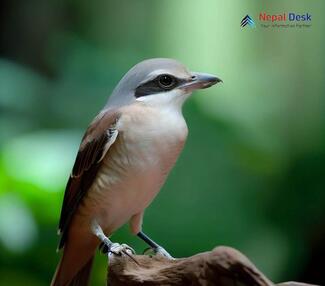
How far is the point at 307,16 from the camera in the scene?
6.77ft

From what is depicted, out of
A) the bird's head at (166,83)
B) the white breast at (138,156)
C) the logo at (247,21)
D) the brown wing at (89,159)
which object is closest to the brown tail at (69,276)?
the brown wing at (89,159)

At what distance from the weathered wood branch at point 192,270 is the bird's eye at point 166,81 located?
0.36m

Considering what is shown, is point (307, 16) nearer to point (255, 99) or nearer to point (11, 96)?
point (255, 99)

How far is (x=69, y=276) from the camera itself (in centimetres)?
172

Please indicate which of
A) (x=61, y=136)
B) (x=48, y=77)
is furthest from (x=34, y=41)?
(x=61, y=136)

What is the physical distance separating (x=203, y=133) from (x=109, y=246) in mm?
656

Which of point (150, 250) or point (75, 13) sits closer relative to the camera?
point (150, 250)

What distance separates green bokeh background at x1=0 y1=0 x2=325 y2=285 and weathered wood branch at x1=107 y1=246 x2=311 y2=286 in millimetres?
395

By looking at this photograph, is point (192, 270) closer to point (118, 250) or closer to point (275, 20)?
point (118, 250)

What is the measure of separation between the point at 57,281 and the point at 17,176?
54 centimetres

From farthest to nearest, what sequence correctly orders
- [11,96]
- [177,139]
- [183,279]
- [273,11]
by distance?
[11,96] < [273,11] < [177,139] < [183,279]

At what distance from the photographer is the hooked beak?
1517 millimetres

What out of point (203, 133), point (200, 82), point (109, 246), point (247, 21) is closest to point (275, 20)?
point (247, 21)

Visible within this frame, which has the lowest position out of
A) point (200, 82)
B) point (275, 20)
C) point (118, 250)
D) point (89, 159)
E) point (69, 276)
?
point (69, 276)
